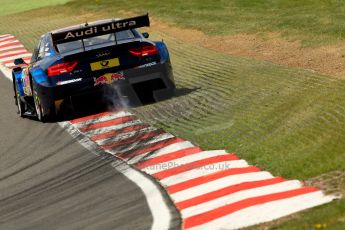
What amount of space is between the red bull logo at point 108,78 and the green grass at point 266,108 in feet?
2.20

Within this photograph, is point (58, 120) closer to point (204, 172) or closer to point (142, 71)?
point (142, 71)

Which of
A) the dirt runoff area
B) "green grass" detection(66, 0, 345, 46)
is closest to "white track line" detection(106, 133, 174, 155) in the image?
the dirt runoff area

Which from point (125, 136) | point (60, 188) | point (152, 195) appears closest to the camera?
point (152, 195)

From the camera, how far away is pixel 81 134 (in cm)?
1354

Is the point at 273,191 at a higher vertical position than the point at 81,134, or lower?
higher

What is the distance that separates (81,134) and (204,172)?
374 cm

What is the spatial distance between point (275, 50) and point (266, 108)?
269 inches

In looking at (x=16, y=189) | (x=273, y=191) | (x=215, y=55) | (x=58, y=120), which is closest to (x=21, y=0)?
(x=215, y=55)

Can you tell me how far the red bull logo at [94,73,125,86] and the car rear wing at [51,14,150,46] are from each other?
69 cm

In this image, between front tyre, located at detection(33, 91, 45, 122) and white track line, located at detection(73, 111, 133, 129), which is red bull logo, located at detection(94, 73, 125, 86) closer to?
white track line, located at detection(73, 111, 133, 129)

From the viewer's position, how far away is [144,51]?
46.5 ft

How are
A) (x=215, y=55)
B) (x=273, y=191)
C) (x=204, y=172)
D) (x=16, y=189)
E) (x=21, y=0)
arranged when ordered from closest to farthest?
(x=273, y=191) → (x=204, y=172) → (x=16, y=189) → (x=215, y=55) → (x=21, y=0)

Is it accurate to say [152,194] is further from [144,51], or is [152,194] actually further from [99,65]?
[144,51]

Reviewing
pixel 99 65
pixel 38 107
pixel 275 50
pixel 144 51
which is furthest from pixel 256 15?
pixel 99 65
